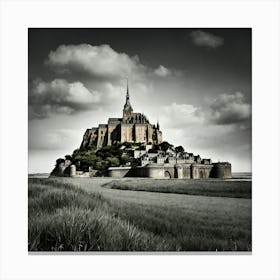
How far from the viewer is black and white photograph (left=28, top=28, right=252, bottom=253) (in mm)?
4477

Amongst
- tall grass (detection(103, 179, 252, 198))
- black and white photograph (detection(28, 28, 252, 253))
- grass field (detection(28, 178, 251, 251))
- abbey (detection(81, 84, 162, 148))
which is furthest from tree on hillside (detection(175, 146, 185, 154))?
grass field (detection(28, 178, 251, 251))

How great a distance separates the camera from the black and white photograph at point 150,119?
4477mm

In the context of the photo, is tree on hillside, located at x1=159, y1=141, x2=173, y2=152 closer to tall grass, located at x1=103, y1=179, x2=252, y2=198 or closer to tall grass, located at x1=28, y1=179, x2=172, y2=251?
tall grass, located at x1=103, y1=179, x2=252, y2=198

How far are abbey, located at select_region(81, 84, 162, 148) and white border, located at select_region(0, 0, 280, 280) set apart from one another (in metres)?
1.02

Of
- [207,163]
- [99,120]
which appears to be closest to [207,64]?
[207,163]

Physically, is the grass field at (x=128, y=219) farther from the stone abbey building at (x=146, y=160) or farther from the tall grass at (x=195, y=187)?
the stone abbey building at (x=146, y=160)

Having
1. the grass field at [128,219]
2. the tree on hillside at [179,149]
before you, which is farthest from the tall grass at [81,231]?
the tree on hillside at [179,149]
